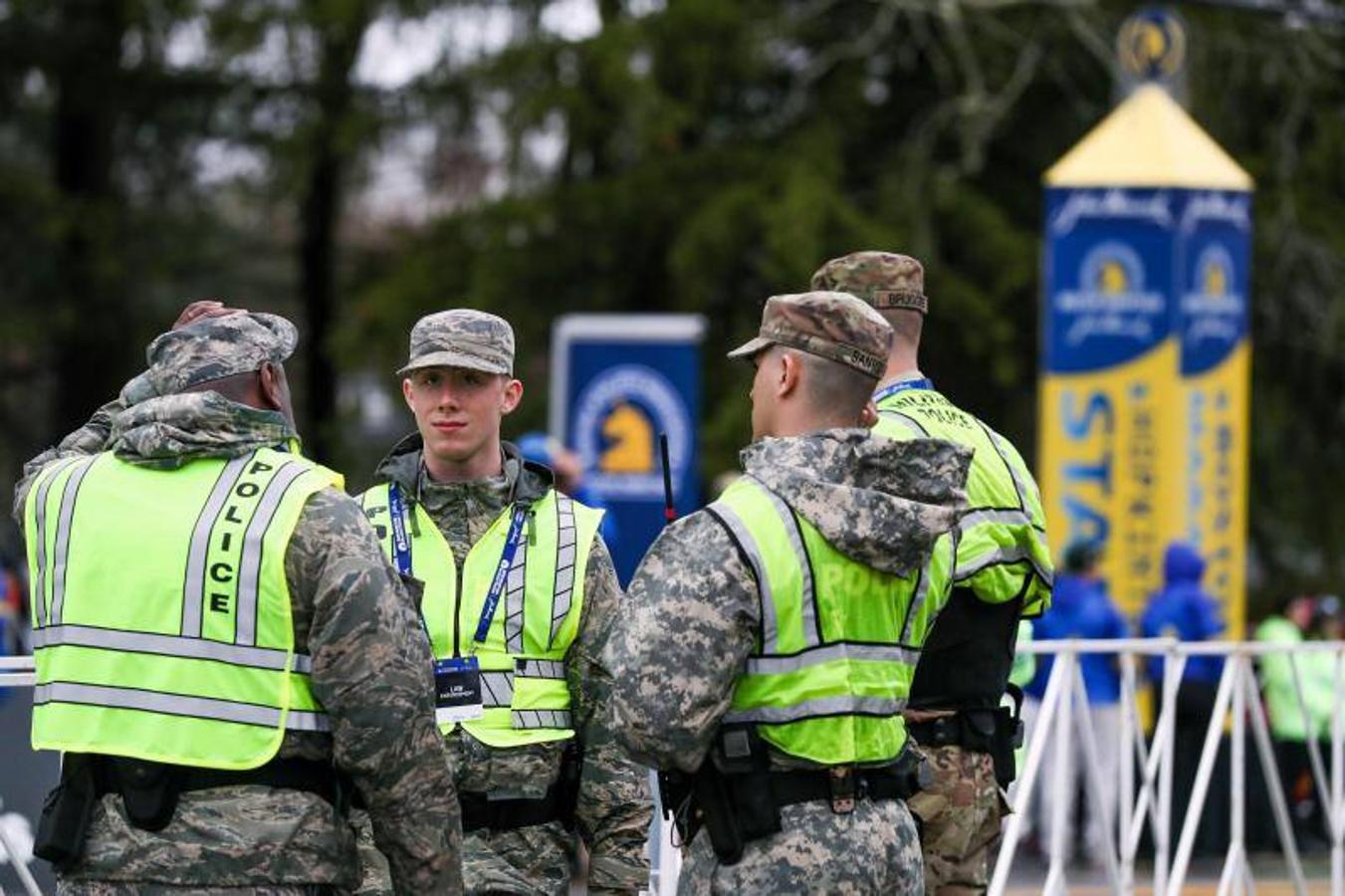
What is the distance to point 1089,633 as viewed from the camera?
12.5 meters

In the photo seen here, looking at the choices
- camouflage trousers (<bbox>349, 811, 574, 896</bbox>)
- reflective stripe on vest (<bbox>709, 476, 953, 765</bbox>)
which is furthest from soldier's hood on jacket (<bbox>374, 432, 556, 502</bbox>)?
reflective stripe on vest (<bbox>709, 476, 953, 765</bbox>)

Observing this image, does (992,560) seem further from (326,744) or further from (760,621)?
(326,744)

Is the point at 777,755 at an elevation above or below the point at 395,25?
below

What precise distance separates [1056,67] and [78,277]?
32.6ft

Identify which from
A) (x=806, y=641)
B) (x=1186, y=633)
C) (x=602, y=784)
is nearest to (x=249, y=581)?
(x=806, y=641)

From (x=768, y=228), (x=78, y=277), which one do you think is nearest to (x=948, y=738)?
(x=768, y=228)

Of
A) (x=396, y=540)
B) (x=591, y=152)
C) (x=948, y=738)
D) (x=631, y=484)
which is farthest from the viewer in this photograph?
(x=591, y=152)

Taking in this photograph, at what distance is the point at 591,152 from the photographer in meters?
22.2

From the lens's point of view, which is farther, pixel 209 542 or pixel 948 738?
pixel 948 738

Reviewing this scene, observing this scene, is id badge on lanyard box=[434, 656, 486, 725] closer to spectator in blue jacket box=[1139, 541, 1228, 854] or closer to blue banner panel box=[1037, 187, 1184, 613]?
spectator in blue jacket box=[1139, 541, 1228, 854]

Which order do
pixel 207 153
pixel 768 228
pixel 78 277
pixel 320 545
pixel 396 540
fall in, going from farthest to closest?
pixel 207 153 → pixel 78 277 → pixel 768 228 → pixel 396 540 → pixel 320 545

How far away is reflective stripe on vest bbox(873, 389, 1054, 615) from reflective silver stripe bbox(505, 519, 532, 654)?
90cm

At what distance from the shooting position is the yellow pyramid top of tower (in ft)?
46.8

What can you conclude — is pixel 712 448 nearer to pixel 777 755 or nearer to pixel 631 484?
pixel 631 484
